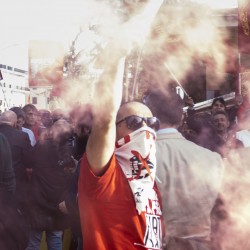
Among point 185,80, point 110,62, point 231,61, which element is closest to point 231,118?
point 231,61

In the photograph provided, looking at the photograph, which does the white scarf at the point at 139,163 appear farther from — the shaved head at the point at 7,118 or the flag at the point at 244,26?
the shaved head at the point at 7,118

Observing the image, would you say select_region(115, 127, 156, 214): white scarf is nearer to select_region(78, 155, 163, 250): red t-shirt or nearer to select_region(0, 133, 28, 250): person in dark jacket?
select_region(78, 155, 163, 250): red t-shirt

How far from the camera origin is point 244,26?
→ 4715mm

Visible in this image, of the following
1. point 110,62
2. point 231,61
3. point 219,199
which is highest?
point 231,61

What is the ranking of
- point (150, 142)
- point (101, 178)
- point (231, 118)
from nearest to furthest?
1. point (101, 178)
2. point (150, 142)
3. point (231, 118)

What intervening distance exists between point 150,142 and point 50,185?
256cm

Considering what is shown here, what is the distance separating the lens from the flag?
183 inches

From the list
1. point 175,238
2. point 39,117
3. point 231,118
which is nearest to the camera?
point 175,238

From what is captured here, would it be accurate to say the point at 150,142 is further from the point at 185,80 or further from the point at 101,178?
the point at 185,80

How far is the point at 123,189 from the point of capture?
2207 mm

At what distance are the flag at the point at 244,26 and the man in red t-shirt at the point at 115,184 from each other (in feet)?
8.86

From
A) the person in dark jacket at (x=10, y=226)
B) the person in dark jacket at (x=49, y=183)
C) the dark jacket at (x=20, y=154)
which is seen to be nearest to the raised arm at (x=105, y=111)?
the person in dark jacket at (x=10, y=226)

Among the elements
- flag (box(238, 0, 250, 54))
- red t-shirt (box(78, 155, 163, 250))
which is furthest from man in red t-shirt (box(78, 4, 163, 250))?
flag (box(238, 0, 250, 54))

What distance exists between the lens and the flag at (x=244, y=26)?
4.64 m
